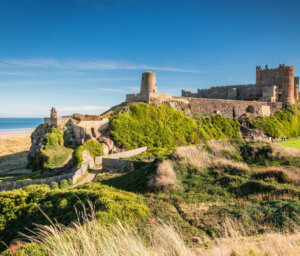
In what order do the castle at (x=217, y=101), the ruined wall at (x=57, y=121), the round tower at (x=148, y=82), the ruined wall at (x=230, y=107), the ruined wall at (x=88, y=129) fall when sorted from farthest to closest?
the ruined wall at (x=230, y=107), the round tower at (x=148, y=82), the ruined wall at (x=57, y=121), the castle at (x=217, y=101), the ruined wall at (x=88, y=129)

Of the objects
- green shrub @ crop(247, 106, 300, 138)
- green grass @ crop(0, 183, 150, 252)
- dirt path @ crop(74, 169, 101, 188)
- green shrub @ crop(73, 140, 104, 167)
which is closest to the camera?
green grass @ crop(0, 183, 150, 252)

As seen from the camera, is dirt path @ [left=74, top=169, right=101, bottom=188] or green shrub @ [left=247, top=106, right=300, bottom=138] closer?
dirt path @ [left=74, top=169, right=101, bottom=188]

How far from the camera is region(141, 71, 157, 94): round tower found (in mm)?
32656

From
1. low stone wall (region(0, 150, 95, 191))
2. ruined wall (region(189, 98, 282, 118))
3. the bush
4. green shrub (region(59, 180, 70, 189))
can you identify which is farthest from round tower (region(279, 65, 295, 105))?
green shrub (region(59, 180, 70, 189))

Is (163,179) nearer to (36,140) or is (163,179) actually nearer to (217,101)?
(36,140)

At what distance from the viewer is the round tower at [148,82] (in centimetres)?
3266

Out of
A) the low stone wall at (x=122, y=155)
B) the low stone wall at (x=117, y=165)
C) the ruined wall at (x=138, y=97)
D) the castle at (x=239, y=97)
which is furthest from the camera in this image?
the castle at (x=239, y=97)

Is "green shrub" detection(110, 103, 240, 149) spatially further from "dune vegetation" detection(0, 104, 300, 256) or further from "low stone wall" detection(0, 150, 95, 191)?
"dune vegetation" detection(0, 104, 300, 256)

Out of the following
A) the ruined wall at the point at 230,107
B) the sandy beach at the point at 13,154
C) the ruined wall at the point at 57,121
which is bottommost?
the sandy beach at the point at 13,154

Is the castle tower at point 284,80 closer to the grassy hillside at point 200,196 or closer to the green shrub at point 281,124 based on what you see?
the green shrub at point 281,124

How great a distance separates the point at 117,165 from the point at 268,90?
1519 inches

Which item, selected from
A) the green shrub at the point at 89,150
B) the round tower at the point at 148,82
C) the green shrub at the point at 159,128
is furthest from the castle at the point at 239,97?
the green shrub at the point at 89,150

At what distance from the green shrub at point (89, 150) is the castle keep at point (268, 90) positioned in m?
32.8

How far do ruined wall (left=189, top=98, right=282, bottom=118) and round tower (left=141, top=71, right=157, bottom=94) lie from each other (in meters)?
7.86
